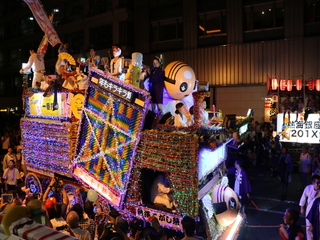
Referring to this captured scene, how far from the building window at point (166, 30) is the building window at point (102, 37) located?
14.4 feet

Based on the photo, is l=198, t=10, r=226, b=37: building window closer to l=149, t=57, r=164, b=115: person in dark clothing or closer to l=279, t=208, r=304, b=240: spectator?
l=149, t=57, r=164, b=115: person in dark clothing

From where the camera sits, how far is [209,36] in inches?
880

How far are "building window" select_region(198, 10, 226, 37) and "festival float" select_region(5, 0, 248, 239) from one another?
52.6ft

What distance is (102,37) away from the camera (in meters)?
27.4

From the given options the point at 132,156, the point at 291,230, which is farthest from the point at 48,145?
the point at 291,230

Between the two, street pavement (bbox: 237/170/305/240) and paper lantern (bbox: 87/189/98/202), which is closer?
paper lantern (bbox: 87/189/98/202)

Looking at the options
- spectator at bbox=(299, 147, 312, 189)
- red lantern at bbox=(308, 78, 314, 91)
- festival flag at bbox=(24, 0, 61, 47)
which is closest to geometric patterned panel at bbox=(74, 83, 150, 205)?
festival flag at bbox=(24, 0, 61, 47)

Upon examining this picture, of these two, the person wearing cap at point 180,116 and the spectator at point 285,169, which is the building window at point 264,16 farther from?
the person wearing cap at point 180,116

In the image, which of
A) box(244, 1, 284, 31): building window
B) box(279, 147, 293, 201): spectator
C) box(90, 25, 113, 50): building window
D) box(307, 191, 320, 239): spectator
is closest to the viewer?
box(307, 191, 320, 239): spectator

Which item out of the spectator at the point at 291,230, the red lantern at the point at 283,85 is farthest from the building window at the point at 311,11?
the spectator at the point at 291,230

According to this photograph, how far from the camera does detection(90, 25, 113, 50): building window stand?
88.4 feet

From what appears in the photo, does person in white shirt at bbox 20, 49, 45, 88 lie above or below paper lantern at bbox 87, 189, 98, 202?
above

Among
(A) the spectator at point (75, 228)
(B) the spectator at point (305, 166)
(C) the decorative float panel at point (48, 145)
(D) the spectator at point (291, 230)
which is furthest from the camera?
(B) the spectator at point (305, 166)

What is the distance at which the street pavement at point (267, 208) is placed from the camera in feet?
23.4
